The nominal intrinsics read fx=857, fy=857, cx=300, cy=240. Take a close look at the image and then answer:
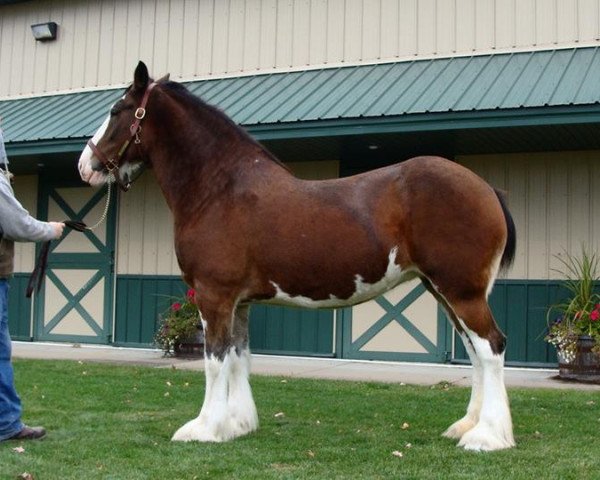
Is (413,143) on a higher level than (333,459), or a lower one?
higher

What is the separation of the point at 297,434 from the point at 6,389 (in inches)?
74.5

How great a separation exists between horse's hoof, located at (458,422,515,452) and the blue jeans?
2786 mm

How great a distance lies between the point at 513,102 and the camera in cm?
867

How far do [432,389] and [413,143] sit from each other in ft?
10.3

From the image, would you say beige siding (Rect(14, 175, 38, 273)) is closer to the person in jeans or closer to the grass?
the grass

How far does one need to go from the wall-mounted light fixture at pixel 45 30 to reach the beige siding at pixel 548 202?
7.46m

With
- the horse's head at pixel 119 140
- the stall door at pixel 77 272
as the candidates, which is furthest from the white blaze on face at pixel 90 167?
the stall door at pixel 77 272

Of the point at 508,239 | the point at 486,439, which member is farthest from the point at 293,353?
the point at 486,439

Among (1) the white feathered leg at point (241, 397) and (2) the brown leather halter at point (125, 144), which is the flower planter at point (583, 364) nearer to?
(1) the white feathered leg at point (241, 397)

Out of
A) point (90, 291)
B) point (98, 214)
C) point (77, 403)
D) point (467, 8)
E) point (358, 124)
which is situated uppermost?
point (467, 8)

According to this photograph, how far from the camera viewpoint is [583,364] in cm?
881

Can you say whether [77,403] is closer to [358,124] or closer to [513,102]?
[358,124]

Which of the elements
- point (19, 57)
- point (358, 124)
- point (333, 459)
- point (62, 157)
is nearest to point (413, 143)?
point (358, 124)

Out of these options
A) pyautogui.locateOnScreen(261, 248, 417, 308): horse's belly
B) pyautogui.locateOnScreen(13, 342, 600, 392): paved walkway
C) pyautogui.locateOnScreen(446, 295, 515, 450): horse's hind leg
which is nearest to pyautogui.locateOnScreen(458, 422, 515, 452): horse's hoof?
pyautogui.locateOnScreen(446, 295, 515, 450): horse's hind leg
